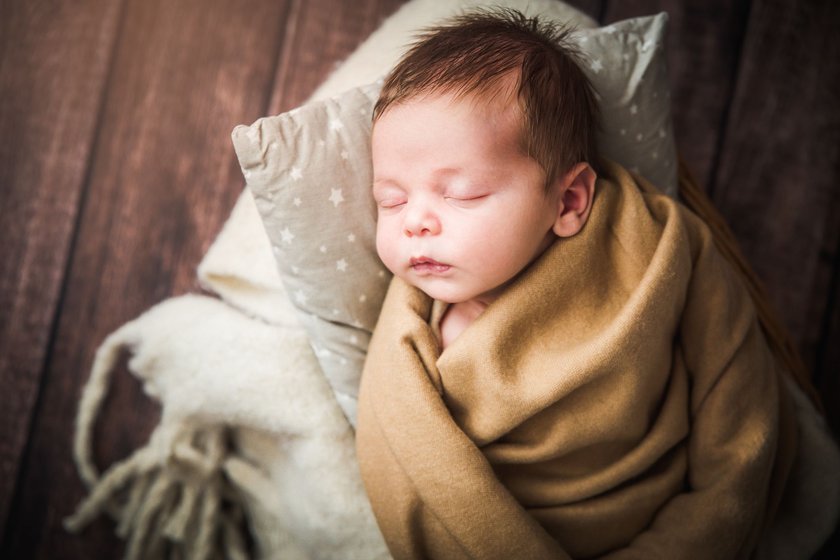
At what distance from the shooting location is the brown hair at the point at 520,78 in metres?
0.78

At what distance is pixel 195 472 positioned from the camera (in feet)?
3.51

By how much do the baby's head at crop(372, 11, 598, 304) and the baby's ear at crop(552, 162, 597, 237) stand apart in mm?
15

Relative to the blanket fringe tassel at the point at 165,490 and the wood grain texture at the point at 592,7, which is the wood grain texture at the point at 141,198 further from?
the wood grain texture at the point at 592,7

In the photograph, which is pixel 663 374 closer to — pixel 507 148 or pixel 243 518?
pixel 507 148

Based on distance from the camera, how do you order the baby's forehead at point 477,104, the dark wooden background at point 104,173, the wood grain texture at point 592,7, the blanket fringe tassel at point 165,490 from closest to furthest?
1. the baby's forehead at point 477,104
2. the blanket fringe tassel at point 165,490
3. the dark wooden background at point 104,173
4. the wood grain texture at point 592,7

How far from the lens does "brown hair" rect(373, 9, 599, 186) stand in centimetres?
78

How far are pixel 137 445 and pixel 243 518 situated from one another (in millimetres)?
252

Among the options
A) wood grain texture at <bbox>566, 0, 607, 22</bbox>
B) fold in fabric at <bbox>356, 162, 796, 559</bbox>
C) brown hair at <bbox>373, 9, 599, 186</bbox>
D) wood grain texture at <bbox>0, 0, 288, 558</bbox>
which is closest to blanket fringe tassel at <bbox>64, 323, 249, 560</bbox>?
wood grain texture at <bbox>0, 0, 288, 558</bbox>

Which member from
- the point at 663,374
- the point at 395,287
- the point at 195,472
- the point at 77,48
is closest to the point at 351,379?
the point at 395,287

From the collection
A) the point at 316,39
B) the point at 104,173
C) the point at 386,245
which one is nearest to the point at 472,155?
the point at 386,245

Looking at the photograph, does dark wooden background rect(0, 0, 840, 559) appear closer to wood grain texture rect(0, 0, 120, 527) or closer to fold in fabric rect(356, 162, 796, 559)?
wood grain texture rect(0, 0, 120, 527)

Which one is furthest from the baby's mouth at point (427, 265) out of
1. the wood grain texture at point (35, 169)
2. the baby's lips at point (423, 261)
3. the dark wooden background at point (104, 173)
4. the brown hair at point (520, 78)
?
the wood grain texture at point (35, 169)

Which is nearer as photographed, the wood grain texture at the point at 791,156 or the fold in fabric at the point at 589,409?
the fold in fabric at the point at 589,409

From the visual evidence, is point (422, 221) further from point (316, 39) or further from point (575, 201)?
point (316, 39)
